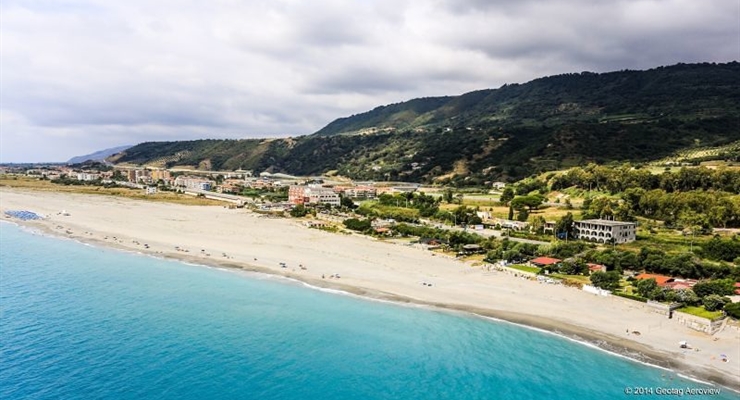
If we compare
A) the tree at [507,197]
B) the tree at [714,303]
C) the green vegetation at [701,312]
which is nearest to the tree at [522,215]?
the tree at [507,197]

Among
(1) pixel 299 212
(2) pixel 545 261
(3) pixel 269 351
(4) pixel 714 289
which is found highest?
(1) pixel 299 212

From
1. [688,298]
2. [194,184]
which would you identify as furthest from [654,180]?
[194,184]

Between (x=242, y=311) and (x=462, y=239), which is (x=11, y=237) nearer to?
(x=242, y=311)

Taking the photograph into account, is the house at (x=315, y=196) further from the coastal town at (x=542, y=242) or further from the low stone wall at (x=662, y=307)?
the low stone wall at (x=662, y=307)

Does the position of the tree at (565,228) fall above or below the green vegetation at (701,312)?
above

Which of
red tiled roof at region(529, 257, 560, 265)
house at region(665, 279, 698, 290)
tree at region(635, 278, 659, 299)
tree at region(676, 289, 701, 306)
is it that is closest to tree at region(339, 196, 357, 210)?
red tiled roof at region(529, 257, 560, 265)

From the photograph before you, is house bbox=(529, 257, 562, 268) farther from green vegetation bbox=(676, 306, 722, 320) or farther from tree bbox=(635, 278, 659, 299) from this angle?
green vegetation bbox=(676, 306, 722, 320)

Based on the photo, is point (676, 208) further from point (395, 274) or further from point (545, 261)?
point (395, 274)
